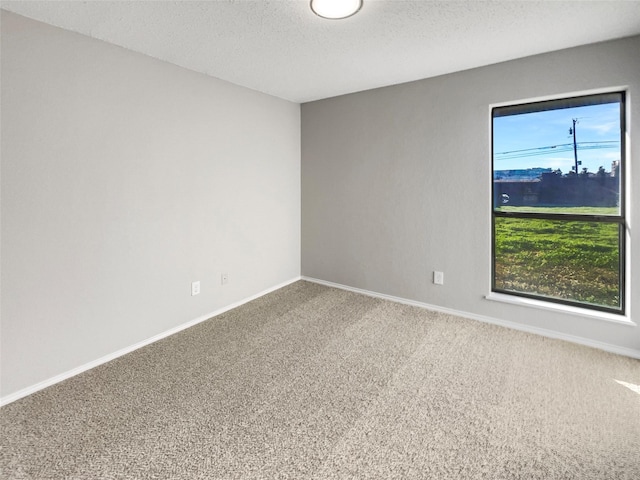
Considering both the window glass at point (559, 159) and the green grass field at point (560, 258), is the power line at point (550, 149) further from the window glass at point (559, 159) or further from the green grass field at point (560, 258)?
the green grass field at point (560, 258)

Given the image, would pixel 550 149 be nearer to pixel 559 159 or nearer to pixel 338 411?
pixel 559 159

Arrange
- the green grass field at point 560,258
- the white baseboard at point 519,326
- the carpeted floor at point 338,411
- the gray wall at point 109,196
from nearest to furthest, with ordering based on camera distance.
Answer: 1. the carpeted floor at point 338,411
2. the gray wall at point 109,196
3. the white baseboard at point 519,326
4. the green grass field at point 560,258

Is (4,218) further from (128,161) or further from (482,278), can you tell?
(482,278)

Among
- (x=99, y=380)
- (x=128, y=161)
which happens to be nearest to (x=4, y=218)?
(x=128, y=161)

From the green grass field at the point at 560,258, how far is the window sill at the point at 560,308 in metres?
0.09

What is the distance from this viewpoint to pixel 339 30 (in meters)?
2.31

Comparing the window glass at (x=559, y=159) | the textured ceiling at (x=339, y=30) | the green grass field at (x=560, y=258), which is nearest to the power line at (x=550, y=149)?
the window glass at (x=559, y=159)

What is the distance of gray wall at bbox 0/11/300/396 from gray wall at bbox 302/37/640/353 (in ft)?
3.19

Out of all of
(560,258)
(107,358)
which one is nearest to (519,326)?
(560,258)

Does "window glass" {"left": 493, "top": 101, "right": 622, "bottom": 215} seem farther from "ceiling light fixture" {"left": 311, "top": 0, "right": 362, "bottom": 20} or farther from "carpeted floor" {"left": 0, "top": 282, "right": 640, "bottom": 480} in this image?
"ceiling light fixture" {"left": 311, "top": 0, "right": 362, "bottom": 20}

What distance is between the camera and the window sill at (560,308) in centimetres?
261

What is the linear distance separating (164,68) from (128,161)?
85 centimetres

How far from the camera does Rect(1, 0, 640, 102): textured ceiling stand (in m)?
2.02

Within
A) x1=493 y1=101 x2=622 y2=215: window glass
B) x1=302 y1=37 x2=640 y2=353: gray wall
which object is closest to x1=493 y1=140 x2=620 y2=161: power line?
x1=493 y1=101 x2=622 y2=215: window glass
